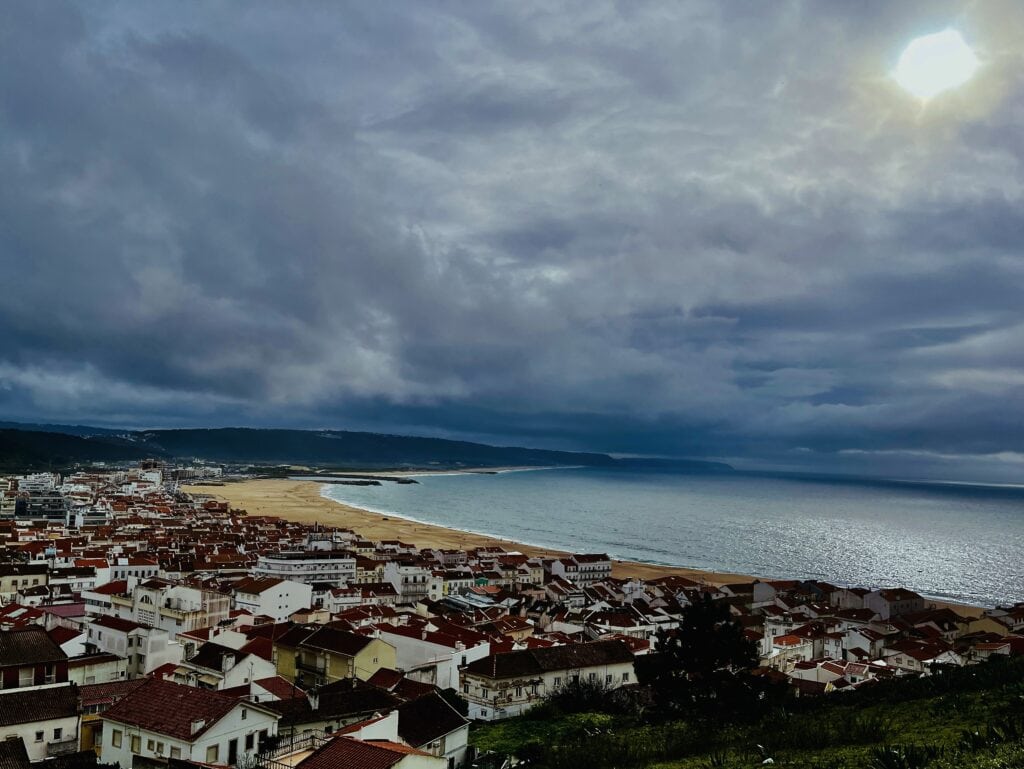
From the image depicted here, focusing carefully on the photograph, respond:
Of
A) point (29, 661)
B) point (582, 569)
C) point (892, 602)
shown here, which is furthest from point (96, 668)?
point (892, 602)

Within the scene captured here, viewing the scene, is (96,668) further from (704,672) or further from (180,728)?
(704,672)

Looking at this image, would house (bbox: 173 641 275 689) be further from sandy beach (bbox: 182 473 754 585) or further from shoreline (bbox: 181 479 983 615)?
sandy beach (bbox: 182 473 754 585)

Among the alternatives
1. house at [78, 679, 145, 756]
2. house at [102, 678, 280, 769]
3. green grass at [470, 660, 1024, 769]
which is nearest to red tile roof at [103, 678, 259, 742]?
house at [102, 678, 280, 769]

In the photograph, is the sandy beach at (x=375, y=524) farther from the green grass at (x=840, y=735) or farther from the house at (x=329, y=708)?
the house at (x=329, y=708)

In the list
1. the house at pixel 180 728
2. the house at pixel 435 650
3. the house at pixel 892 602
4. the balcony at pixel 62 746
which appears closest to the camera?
the house at pixel 180 728

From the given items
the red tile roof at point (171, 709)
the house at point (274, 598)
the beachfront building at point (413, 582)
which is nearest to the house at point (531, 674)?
the red tile roof at point (171, 709)

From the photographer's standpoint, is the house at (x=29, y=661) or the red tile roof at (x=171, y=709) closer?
the red tile roof at (x=171, y=709)
